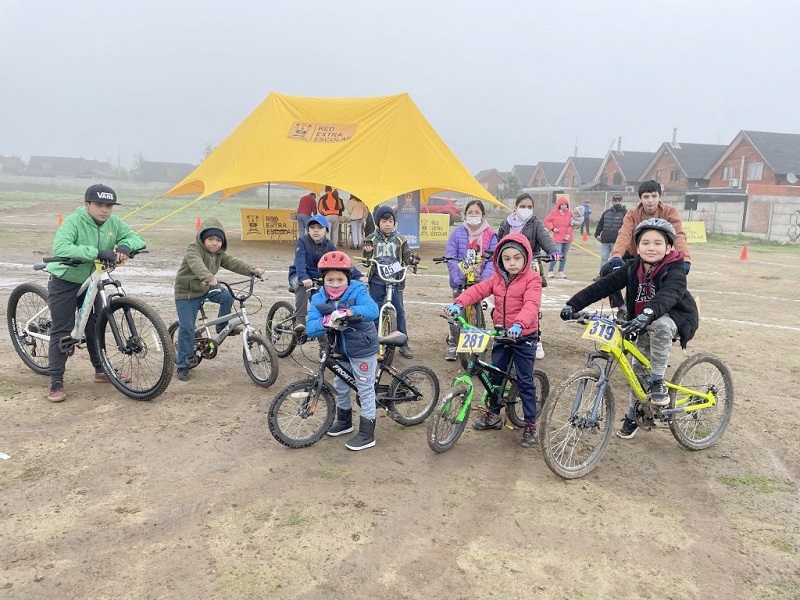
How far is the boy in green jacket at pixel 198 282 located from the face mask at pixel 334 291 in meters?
1.52

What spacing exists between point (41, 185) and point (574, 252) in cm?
7214

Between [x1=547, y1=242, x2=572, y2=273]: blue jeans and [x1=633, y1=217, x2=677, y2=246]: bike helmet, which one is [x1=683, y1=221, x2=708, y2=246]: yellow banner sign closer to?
[x1=547, y1=242, x2=572, y2=273]: blue jeans

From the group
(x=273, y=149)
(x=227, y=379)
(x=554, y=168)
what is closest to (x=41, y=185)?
(x=554, y=168)

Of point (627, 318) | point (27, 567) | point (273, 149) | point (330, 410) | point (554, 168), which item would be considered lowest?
point (27, 567)

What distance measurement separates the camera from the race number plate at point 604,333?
4.03 meters

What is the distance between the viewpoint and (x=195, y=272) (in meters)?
5.50

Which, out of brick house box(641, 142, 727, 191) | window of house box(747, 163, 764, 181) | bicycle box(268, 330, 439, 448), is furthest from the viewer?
brick house box(641, 142, 727, 191)

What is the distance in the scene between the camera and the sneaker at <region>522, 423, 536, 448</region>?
4.67 meters

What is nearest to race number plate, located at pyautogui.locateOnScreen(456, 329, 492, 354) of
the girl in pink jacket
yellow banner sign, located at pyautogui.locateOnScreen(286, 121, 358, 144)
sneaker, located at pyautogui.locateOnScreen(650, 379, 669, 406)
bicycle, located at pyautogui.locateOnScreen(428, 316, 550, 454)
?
bicycle, located at pyautogui.locateOnScreen(428, 316, 550, 454)

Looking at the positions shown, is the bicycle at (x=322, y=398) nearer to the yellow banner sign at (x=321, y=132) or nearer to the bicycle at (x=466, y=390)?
the bicycle at (x=466, y=390)

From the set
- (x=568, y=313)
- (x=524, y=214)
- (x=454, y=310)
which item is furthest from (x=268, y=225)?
(x=568, y=313)

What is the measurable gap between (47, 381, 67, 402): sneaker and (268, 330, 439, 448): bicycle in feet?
7.31

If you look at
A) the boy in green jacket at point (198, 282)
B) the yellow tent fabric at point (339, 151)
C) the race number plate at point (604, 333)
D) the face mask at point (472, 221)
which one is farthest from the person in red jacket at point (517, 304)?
the yellow tent fabric at point (339, 151)

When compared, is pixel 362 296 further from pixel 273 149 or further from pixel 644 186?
pixel 273 149
